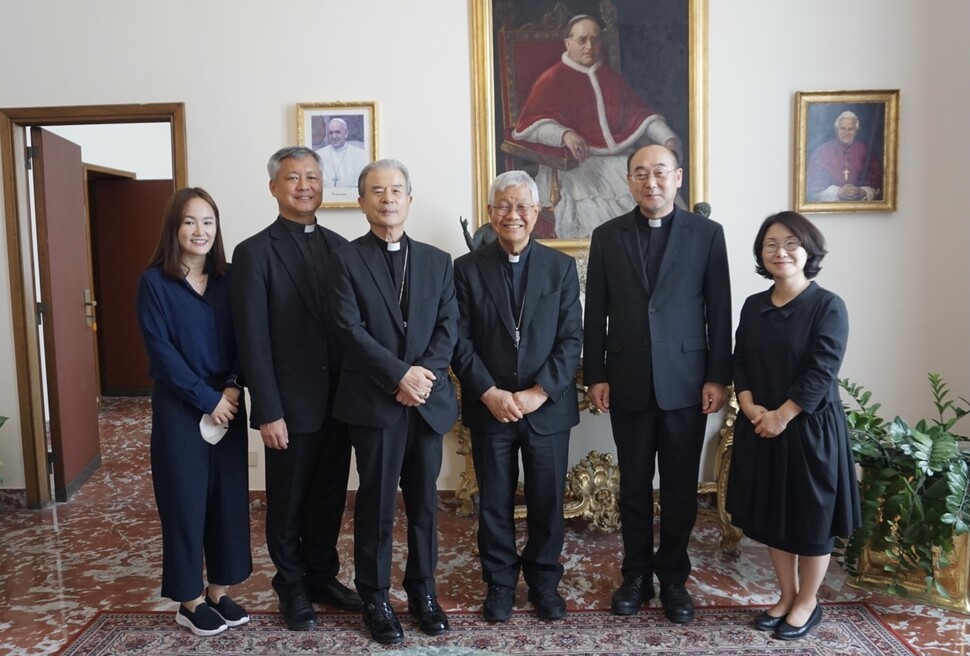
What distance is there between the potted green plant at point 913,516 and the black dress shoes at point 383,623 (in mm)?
1682

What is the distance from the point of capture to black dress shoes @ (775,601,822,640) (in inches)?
98.3

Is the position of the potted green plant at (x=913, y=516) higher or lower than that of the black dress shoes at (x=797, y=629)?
higher

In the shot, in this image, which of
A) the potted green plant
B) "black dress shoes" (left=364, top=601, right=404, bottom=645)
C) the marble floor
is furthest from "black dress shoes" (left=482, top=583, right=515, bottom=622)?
the potted green plant

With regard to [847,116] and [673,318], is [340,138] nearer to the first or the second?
[673,318]

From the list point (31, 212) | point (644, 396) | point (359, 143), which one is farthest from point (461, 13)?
point (31, 212)

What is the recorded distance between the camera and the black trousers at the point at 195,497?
8.14ft

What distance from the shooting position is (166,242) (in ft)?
8.10

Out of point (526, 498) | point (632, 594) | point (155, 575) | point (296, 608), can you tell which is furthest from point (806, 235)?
point (155, 575)

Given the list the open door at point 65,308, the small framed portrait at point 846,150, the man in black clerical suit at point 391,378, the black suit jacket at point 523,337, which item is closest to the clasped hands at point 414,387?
the man in black clerical suit at point 391,378

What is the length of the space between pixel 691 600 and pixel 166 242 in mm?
2216

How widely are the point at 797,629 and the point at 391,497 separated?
1.45 metres

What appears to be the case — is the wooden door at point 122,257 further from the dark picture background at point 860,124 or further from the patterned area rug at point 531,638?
the dark picture background at point 860,124

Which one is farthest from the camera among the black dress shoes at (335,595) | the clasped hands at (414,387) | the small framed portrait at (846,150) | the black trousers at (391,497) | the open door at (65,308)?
the open door at (65,308)

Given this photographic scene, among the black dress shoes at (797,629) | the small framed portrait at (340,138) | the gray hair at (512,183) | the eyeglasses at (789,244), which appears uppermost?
the small framed portrait at (340,138)
